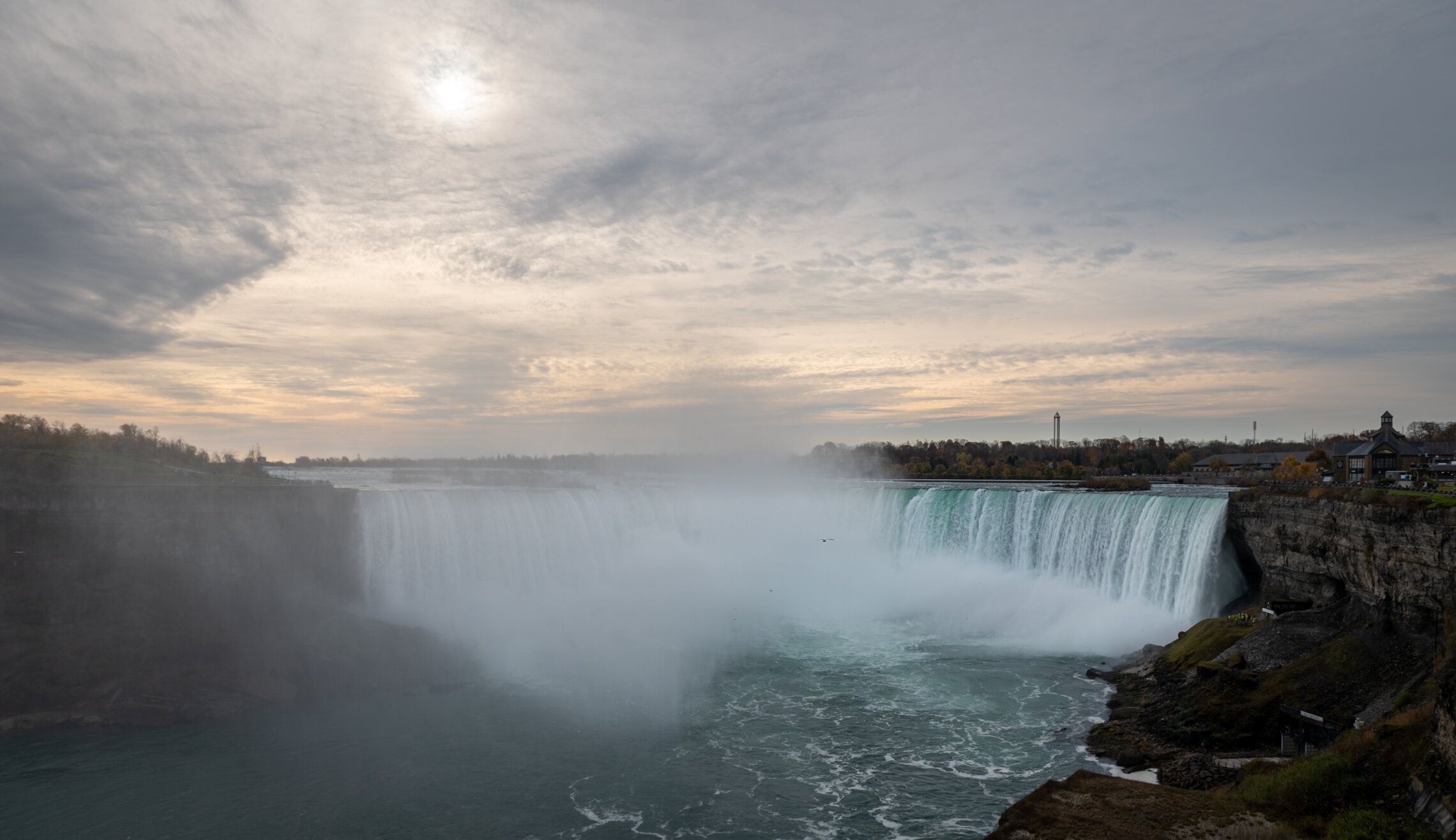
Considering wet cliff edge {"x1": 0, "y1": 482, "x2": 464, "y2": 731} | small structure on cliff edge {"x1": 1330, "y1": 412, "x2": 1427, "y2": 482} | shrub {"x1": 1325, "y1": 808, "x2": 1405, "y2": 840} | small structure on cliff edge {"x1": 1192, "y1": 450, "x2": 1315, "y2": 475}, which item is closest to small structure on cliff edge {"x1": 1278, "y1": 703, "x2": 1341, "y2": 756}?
shrub {"x1": 1325, "y1": 808, "x2": 1405, "y2": 840}

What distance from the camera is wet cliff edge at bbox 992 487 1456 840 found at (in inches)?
404

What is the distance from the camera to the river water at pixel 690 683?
16.0 metres

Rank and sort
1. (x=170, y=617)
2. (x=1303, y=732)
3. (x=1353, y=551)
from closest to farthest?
1. (x=1303, y=732)
2. (x=1353, y=551)
3. (x=170, y=617)

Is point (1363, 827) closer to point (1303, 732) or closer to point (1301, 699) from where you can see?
point (1303, 732)

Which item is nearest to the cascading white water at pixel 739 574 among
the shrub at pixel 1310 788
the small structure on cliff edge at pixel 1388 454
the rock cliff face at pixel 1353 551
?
the rock cliff face at pixel 1353 551

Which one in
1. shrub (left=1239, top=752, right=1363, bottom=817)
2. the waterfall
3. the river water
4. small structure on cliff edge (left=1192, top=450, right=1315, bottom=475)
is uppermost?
small structure on cliff edge (left=1192, top=450, right=1315, bottom=475)

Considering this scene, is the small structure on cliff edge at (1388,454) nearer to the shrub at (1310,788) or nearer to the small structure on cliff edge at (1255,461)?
the small structure on cliff edge at (1255,461)

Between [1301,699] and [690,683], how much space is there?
636 inches

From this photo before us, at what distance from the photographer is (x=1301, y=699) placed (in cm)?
1698

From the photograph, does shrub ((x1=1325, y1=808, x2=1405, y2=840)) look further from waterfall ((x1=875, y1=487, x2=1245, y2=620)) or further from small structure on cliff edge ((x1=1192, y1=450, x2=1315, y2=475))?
small structure on cliff edge ((x1=1192, y1=450, x2=1315, y2=475))

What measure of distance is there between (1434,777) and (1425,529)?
31.3 feet

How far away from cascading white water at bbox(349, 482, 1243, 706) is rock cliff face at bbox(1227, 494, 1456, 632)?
67.6 inches

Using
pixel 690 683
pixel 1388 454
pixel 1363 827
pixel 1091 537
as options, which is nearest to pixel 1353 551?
pixel 1091 537

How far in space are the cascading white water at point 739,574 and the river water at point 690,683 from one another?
4.9 inches
